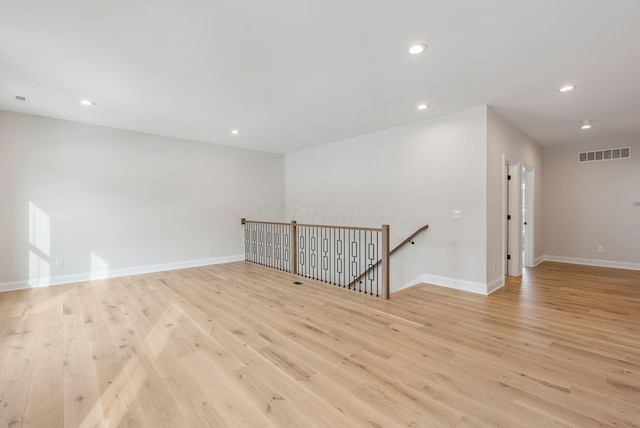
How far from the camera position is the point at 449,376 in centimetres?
207

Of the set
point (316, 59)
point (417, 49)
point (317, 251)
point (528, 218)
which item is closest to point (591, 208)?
point (528, 218)

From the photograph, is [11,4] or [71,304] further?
[71,304]

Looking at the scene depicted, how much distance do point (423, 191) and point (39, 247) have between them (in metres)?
6.16

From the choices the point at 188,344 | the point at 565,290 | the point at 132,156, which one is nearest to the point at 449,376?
the point at 188,344

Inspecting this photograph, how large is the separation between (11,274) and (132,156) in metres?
2.49

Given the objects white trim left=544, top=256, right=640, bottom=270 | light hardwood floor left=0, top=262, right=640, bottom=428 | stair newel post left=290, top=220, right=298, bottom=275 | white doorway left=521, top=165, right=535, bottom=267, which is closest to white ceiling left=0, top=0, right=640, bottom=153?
white doorway left=521, top=165, right=535, bottom=267

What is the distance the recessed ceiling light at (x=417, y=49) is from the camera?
2.49 m

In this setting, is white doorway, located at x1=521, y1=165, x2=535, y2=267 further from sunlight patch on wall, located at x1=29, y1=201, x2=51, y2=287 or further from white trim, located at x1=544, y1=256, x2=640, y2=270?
sunlight patch on wall, located at x1=29, y1=201, x2=51, y2=287

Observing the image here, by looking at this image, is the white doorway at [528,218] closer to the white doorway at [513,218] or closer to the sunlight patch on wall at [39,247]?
the white doorway at [513,218]

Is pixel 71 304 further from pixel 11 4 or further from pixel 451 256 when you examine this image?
pixel 451 256

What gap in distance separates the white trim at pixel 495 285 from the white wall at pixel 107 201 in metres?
5.03

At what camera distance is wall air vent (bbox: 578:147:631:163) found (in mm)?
5620

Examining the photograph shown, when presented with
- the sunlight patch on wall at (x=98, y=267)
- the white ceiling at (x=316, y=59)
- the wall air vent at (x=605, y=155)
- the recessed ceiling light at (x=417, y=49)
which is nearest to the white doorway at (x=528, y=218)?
the wall air vent at (x=605, y=155)

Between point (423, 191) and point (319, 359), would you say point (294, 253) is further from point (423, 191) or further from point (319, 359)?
point (319, 359)
